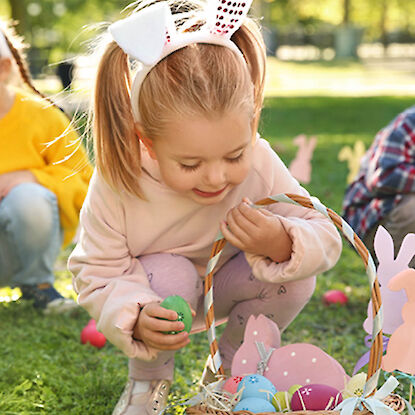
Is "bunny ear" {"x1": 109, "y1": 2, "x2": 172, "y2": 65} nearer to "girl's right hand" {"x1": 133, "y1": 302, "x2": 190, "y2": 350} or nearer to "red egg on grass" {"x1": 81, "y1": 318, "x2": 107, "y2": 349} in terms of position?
"girl's right hand" {"x1": 133, "y1": 302, "x2": 190, "y2": 350}

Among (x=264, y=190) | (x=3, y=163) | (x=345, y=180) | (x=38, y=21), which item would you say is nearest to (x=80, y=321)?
(x=3, y=163)

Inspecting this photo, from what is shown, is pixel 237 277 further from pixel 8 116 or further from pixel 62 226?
pixel 8 116

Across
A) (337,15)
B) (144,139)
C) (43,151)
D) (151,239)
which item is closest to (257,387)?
(151,239)

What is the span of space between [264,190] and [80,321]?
0.94 m

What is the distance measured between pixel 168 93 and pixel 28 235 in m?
1.10

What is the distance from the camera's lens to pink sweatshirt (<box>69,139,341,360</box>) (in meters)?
1.70

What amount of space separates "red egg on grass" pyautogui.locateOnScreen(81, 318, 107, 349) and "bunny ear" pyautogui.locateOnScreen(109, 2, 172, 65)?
A: 1015 mm

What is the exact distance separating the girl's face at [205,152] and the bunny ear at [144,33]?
0.53ft

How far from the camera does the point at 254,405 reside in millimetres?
1447

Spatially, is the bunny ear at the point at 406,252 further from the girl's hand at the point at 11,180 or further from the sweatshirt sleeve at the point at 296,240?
the girl's hand at the point at 11,180

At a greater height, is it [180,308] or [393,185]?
[180,308]

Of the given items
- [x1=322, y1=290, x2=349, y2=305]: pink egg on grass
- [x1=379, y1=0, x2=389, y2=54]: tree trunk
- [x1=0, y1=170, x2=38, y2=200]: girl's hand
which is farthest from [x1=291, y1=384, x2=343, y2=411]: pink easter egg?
[x1=379, y1=0, x2=389, y2=54]: tree trunk

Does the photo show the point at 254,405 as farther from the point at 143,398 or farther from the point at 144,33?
the point at 144,33

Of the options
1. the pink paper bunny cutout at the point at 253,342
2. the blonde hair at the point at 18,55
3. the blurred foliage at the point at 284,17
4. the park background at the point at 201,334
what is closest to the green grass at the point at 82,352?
the park background at the point at 201,334
